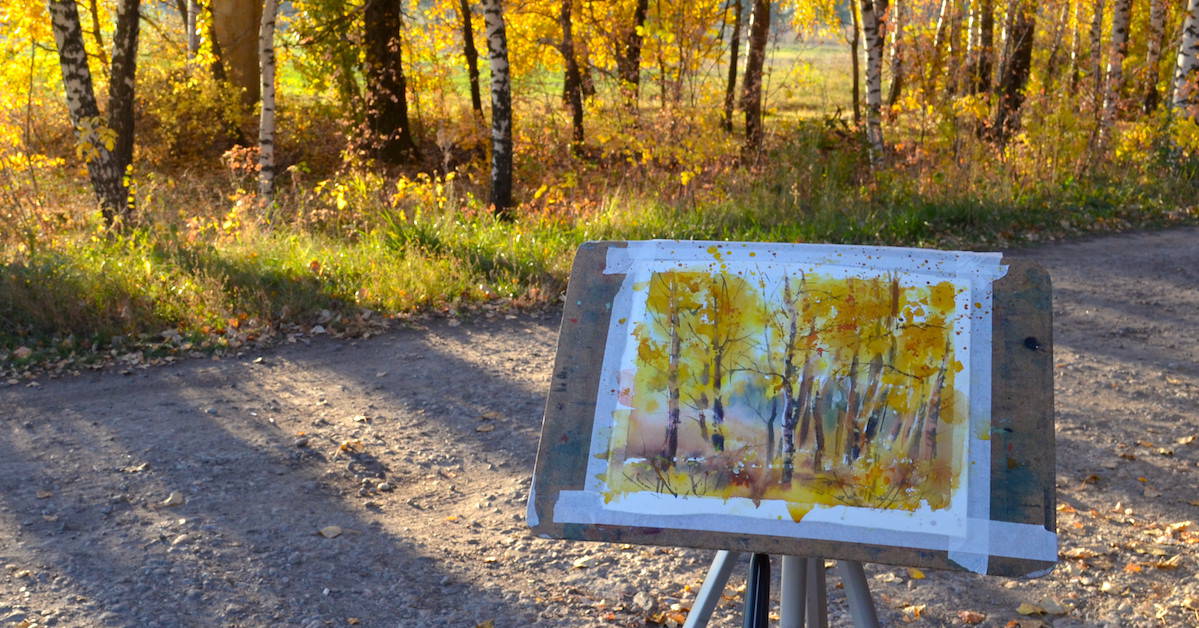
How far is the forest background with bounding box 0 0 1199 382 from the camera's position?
25.5 feet

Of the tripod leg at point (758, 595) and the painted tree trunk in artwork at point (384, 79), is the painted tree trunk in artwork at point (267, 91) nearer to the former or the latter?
the painted tree trunk in artwork at point (384, 79)

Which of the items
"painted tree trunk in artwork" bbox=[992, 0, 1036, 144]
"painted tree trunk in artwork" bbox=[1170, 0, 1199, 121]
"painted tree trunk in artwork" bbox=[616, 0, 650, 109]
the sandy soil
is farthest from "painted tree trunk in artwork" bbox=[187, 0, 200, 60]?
"painted tree trunk in artwork" bbox=[1170, 0, 1199, 121]

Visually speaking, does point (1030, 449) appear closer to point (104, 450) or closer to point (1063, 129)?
point (104, 450)

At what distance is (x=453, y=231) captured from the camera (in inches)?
368

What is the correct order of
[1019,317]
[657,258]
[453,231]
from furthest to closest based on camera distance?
1. [453,231]
2. [657,258]
3. [1019,317]

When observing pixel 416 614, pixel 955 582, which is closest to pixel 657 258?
pixel 416 614

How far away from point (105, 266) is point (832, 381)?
6.60 metres

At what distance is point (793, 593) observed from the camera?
2.47 metres

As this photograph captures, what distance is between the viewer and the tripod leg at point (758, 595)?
2408mm

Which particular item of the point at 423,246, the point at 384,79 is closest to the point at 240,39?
the point at 384,79

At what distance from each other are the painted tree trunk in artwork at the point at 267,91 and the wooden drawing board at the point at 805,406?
10.7m

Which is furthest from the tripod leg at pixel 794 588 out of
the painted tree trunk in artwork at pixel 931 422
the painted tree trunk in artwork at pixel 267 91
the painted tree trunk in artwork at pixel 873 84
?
the painted tree trunk in artwork at pixel 873 84

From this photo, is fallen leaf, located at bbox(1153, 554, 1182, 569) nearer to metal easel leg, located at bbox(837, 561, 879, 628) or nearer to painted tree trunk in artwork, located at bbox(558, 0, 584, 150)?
metal easel leg, located at bbox(837, 561, 879, 628)

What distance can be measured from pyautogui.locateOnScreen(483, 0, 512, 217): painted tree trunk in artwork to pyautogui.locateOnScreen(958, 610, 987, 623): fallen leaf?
322 inches
